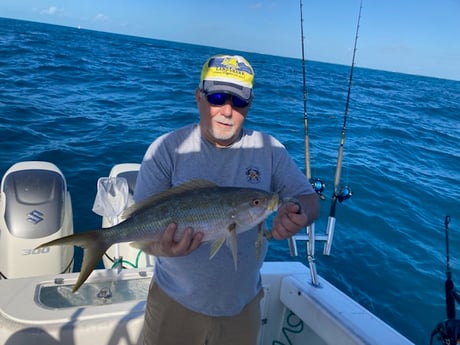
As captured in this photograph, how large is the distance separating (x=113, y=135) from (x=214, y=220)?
9.80 meters

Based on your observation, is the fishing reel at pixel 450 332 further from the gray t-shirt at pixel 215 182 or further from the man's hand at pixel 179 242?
the man's hand at pixel 179 242

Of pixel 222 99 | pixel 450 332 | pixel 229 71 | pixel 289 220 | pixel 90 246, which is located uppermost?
pixel 229 71

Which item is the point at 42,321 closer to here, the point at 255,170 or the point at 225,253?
the point at 225,253

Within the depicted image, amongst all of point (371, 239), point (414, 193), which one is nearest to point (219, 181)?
point (371, 239)

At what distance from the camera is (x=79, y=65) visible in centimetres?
2414

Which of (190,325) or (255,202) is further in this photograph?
(190,325)

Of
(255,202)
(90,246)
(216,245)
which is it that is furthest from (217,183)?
(90,246)

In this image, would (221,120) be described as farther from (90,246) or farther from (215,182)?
(90,246)

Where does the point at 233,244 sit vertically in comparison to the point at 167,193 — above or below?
below

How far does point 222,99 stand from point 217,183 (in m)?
0.57

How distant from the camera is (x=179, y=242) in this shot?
6.98ft

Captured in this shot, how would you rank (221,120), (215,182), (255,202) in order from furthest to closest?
(215,182) < (221,120) < (255,202)

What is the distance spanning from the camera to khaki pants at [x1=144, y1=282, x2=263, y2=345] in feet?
7.78

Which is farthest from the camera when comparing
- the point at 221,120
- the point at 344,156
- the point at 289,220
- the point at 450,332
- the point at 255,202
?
the point at 344,156
